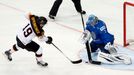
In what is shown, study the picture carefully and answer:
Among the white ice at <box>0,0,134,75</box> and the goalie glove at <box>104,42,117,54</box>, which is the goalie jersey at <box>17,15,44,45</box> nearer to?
the white ice at <box>0,0,134,75</box>

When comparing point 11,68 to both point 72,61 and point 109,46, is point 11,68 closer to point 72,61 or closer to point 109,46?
point 72,61

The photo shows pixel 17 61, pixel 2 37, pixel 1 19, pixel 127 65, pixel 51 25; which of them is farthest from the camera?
pixel 1 19

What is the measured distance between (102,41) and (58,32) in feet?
3.98

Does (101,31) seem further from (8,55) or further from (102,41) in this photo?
(8,55)

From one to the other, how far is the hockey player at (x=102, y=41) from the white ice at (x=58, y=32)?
0.53ft

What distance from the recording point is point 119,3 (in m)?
6.76

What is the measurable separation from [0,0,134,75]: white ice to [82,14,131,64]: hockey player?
0.53 ft

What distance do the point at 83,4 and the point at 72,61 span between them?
2833mm

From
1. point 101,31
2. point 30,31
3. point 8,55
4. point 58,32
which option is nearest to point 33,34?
point 30,31

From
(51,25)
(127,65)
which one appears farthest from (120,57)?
(51,25)

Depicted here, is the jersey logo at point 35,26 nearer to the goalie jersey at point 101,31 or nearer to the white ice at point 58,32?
the white ice at point 58,32

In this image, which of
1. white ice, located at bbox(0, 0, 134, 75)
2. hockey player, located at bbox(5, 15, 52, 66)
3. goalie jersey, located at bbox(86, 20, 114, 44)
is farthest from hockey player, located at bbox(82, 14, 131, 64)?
hockey player, located at bbox(5, 15, 52, 66)

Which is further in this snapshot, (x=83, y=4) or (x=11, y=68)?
(x=83, y=4)

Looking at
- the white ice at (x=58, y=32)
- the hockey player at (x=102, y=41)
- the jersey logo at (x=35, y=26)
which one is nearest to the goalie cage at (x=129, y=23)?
the white ice at (x=58, y=32)
